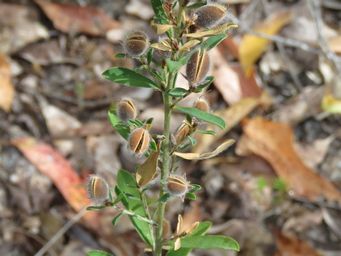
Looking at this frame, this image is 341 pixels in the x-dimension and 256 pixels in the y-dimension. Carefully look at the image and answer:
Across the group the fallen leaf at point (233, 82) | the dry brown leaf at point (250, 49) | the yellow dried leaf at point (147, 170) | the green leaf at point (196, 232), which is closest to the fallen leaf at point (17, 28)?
the fallen leaf at point (233, 82)

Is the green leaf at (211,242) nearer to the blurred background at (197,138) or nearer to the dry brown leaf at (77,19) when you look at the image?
the blurred background at (197,138)

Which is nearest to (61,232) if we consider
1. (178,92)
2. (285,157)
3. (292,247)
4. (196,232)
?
(292,247)

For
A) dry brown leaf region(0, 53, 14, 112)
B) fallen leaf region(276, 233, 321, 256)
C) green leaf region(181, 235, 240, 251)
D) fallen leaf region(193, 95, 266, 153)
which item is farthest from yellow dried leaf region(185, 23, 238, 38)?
dry brown leaf region(0, 53, 14, 112)

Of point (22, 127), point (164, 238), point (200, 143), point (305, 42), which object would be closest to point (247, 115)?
point (200, 143)

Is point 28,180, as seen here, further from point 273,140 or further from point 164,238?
point 164,238

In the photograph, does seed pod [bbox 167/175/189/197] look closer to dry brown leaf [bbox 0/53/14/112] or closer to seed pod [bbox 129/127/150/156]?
seed pod [bbox 129/127/150/156]

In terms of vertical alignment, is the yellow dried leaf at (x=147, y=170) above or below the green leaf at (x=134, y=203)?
above

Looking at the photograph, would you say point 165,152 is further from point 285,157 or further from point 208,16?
point 285,157
